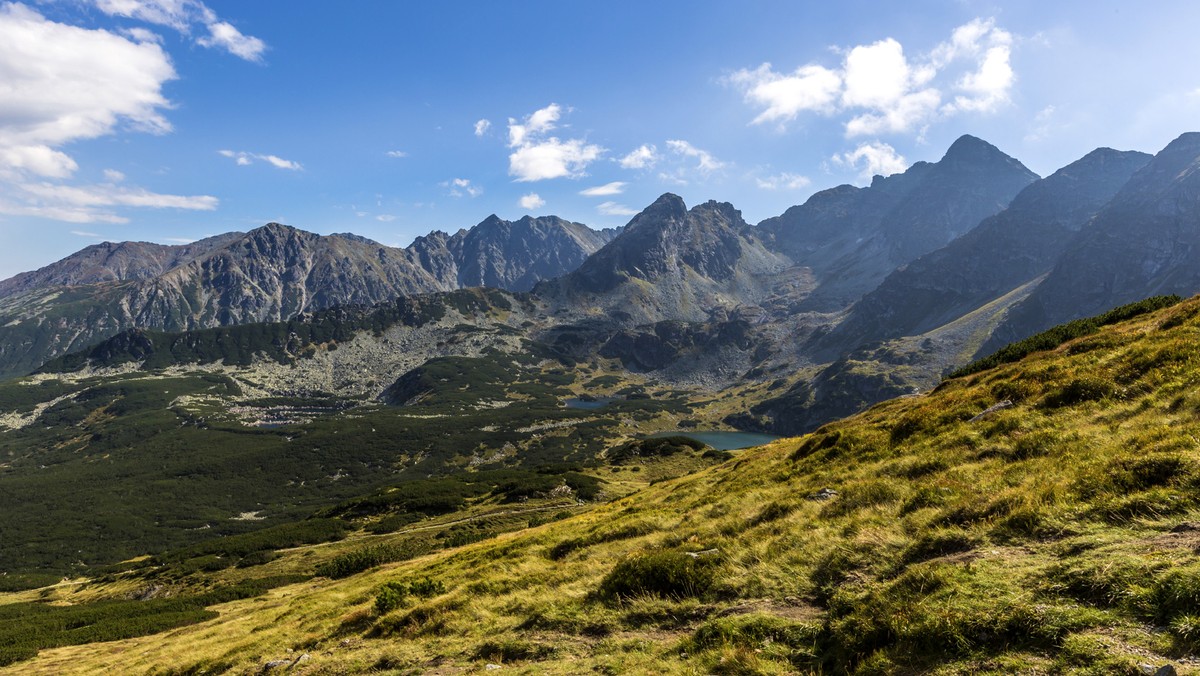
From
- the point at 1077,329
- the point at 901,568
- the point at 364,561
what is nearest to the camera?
the point at 901,568

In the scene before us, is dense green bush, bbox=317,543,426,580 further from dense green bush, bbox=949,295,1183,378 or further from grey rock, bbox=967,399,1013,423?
dense green bush, bbox=949,295,1183,378

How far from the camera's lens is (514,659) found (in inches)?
521

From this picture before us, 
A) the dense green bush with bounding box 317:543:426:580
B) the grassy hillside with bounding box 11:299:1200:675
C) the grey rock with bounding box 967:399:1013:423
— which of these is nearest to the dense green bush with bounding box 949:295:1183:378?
the grassy hillside with bounding box 11:299:1200:675

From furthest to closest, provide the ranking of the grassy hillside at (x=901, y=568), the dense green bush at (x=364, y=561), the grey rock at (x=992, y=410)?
the dense green bush at (x=364, y=561), the grey rock at (x=992, y=410), the grassy hillside at (x=901, y=568)

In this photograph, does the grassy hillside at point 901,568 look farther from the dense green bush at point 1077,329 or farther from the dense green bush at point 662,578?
the dense green bush at point 1077,329

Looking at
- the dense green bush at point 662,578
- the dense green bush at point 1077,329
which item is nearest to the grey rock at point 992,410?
the dense green bush at point 1077,329

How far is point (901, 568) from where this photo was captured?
12.0m

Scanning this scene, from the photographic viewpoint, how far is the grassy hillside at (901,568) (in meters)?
8.35

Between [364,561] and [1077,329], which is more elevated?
[1077,329]

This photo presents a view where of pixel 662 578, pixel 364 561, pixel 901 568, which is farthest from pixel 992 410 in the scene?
pixel 364 561

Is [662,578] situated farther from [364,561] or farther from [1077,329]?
[364,561]

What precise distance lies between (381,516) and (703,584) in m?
113

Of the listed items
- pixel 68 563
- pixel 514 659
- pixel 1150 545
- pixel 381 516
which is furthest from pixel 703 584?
pixel 68 563

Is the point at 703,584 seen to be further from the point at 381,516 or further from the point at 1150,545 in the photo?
the point at 381,516
